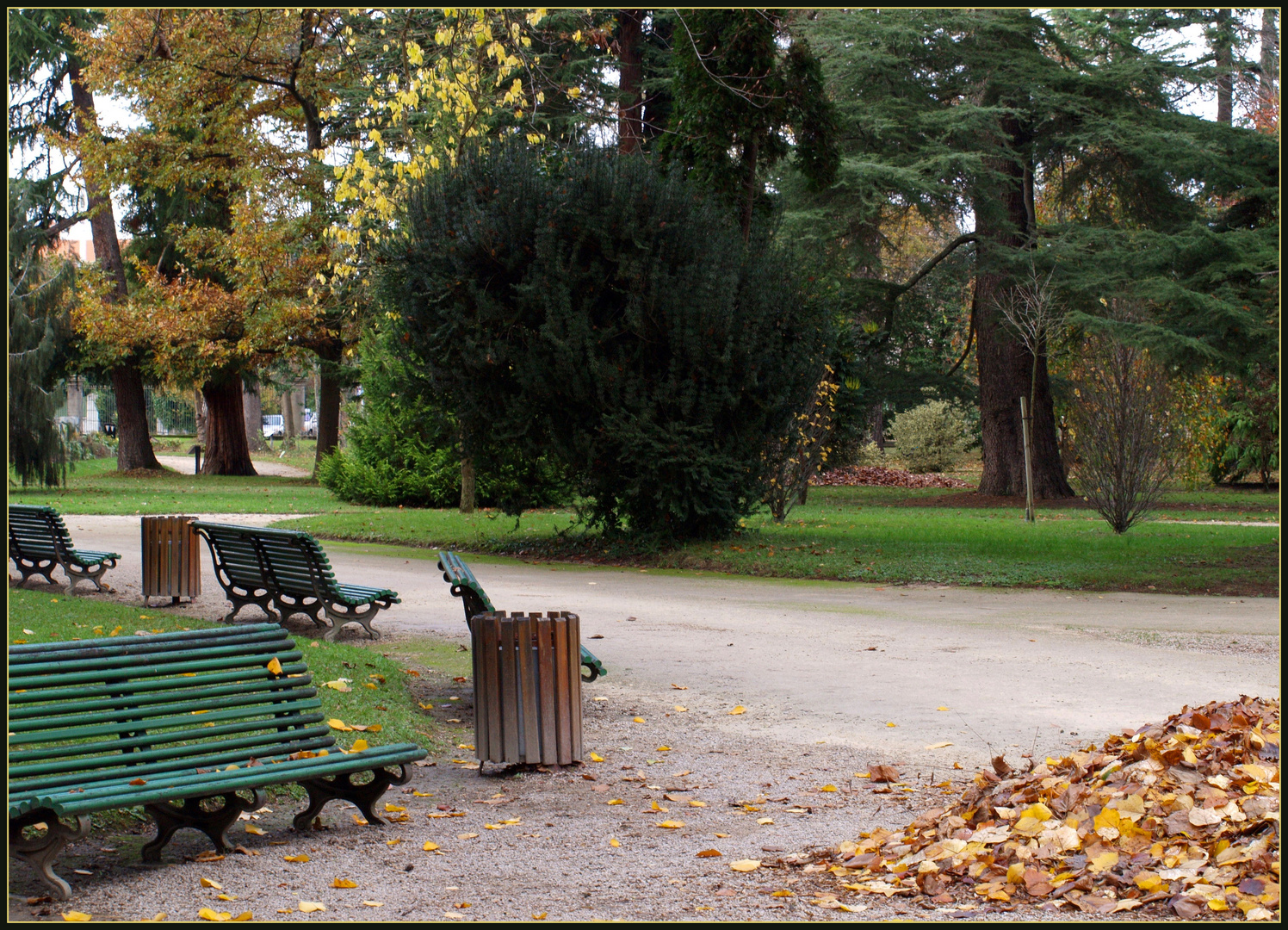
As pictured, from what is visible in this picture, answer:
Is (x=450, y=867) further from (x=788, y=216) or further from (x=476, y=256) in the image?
(x=788, y=216)

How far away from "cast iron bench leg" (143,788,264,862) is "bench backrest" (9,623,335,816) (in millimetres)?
177

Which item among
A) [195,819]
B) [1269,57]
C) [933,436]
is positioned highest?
[1269,57]

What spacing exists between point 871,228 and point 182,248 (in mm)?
20047

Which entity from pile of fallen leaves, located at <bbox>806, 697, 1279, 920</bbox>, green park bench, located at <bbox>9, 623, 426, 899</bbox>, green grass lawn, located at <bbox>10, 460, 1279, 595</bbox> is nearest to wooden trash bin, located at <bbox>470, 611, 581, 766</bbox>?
green park bench, located at <bbox>9, 623, 426, 899</bbox>

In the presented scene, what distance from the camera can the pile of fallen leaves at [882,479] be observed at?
122 ft

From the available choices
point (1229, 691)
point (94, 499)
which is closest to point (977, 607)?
point (1229, 691)

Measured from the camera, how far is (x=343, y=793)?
5277 mm

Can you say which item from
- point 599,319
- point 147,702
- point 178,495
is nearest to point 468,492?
point 178,495

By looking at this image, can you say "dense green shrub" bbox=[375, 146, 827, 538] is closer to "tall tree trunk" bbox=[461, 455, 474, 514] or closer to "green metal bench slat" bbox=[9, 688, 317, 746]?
"tall tree trunk" bbox=[461, 455, 474, 514]

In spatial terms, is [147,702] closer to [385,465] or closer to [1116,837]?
[1116,837]

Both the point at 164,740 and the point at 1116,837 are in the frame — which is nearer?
the point at 1116,837

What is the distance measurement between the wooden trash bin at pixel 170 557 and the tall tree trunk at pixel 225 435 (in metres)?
28.6

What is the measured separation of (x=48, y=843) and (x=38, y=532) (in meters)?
9.30

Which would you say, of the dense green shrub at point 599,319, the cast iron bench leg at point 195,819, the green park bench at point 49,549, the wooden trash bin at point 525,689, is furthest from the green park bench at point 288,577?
the dense green shrub at point 599,319
